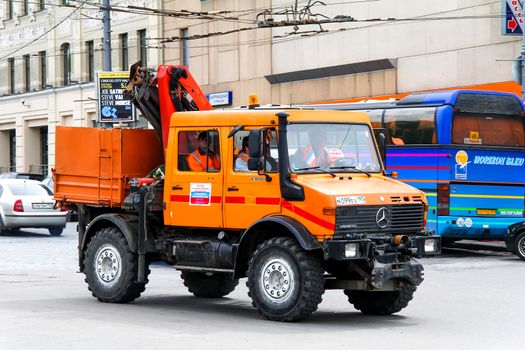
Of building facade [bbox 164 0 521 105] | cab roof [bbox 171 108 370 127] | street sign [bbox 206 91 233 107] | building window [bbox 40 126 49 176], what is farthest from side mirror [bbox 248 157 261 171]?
building window [bbox 40 126 49 176]

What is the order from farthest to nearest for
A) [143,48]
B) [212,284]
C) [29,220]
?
[143,48] < [29,220] < [212,284]

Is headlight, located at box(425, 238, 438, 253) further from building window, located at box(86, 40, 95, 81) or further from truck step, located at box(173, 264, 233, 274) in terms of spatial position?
building window, located at box(86, 40, 95, 81)

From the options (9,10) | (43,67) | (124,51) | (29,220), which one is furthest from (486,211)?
(9,10)

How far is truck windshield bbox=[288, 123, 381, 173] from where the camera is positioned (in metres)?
13.7

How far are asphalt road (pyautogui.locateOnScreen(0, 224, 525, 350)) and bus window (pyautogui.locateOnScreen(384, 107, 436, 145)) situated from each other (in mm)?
4340

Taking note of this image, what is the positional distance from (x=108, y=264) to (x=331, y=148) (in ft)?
11.4

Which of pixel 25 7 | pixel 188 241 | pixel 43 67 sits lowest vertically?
pixel 188 241

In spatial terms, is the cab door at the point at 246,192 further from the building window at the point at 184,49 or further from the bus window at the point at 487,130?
the building window at the point at 184,49

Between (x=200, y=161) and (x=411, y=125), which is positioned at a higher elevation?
(x=411, y=125)

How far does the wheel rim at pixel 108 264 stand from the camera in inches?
602

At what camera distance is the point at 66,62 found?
184 ft

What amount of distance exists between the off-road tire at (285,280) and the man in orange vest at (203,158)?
1.43 m

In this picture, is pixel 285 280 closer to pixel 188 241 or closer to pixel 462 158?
pixel 188 241

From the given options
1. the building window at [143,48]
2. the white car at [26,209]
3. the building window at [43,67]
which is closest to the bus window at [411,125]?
the white car at [26,209]
